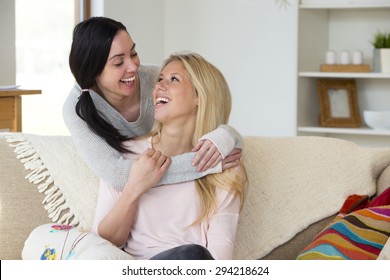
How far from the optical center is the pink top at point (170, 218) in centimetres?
199

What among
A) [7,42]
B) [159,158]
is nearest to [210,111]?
[159,158]

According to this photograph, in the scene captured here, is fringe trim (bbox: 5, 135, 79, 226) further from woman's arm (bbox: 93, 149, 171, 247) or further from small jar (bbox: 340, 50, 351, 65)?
small jar (bbox: 340, 50, 351, 65)

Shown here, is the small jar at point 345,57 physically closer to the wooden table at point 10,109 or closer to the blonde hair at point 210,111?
the wooden table at point 10,109

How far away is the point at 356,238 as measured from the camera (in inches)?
A: 73.5

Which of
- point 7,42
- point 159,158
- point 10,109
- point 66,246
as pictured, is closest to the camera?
point 66,246

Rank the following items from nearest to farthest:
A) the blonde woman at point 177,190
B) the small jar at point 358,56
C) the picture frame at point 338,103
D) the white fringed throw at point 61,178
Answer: the blonde woman at point 177,190 < the white fringed throw at point 61,178 < the small jar at point 358,56 < the picture frame at point 338,103

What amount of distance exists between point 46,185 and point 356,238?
85 cm

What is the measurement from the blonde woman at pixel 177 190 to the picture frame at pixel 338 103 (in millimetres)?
2506

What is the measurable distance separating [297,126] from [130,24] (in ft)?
3.73

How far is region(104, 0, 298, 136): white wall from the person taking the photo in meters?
4.55

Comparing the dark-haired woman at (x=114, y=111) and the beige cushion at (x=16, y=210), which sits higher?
the dark-haired woman at (x=114, y=111)

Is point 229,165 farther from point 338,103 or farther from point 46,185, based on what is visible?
point 338,103

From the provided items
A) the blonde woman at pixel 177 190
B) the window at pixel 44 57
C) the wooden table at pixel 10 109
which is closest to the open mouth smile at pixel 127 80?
the blonde woman at pixel 177 190

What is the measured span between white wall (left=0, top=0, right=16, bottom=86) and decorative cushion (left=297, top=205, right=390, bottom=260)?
2.55 meters
